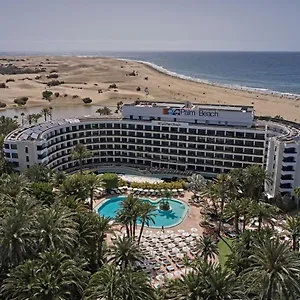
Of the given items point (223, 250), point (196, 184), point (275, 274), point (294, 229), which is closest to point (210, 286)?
point (275, 274)

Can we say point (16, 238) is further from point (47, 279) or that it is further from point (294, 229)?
point (294, 229)

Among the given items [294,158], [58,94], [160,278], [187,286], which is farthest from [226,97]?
[187,286]

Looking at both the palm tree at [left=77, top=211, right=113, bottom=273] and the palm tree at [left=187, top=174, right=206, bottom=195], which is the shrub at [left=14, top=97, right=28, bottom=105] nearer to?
the palm tree at [left=187, top=174, right=206, bottom=195]

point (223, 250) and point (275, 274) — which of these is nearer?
point (275, 274)

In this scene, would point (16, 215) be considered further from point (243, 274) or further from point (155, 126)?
point (155, 126)

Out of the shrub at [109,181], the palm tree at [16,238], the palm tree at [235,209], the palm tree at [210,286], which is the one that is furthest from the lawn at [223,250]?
the palm tree at [16,238]

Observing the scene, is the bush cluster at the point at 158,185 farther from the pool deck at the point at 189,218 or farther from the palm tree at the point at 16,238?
the palm tree at the point at 16,238
